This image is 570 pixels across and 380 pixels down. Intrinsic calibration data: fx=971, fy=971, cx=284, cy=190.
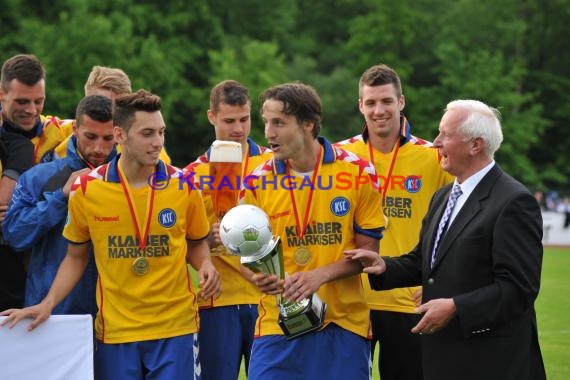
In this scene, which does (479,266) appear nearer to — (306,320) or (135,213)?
(306,320)

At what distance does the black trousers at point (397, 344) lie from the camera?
7352 millimetres

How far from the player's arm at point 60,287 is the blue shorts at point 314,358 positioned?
1.31 m

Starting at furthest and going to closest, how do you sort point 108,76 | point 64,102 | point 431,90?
point 431,90 → point 64,102 → point 108,76

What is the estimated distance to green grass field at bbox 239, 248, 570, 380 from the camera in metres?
11.2

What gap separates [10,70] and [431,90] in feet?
148

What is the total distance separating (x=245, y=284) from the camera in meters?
7.62

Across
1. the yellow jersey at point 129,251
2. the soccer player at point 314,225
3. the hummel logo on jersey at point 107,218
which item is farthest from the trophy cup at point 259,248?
the hummel logo on jersey at point 107,218

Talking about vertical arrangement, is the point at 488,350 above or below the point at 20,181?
below

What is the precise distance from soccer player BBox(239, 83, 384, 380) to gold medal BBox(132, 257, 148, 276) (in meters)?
0.82

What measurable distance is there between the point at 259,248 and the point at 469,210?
1.23 m

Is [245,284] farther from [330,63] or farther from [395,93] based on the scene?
[330,63]

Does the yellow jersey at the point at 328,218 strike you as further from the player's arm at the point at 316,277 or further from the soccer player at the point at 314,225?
the player's arm at the point at 316,277

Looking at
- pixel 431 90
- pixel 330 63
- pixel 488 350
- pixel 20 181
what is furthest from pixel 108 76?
pixel 330 63

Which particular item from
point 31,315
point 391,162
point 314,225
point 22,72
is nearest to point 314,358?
point 314,225
